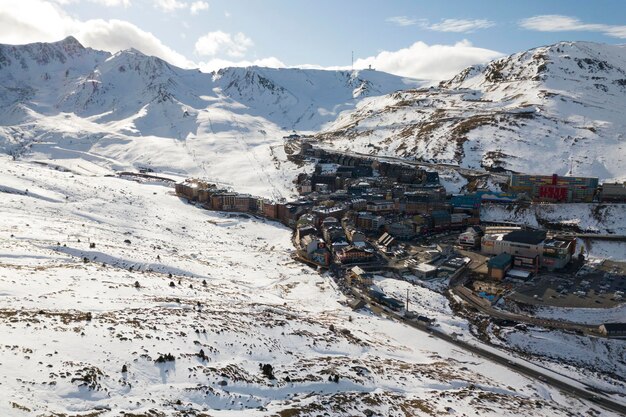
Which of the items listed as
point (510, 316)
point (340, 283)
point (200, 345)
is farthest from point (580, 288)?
point (200, 345)

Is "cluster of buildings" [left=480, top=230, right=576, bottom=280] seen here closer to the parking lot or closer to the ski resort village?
the ski resort village

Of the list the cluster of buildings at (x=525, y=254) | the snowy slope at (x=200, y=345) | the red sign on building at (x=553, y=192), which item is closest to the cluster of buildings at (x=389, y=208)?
the red sign on building at (x=553, y=192)

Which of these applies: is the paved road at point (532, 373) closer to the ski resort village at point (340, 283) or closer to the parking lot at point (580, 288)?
the ski resort village at point (340, 283)

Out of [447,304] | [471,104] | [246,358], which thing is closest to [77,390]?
[246,358]

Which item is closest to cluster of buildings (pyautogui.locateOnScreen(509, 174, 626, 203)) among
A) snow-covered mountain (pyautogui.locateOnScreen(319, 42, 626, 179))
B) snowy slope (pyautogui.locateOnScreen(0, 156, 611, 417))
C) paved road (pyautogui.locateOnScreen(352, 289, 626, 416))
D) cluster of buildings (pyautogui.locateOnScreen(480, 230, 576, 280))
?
snow-covered mountain (pyautogui.locateOnScreen(319, 42, 626, 179))

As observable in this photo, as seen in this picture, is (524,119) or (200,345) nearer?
(200,345)

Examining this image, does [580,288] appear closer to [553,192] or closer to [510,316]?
[510,316]
